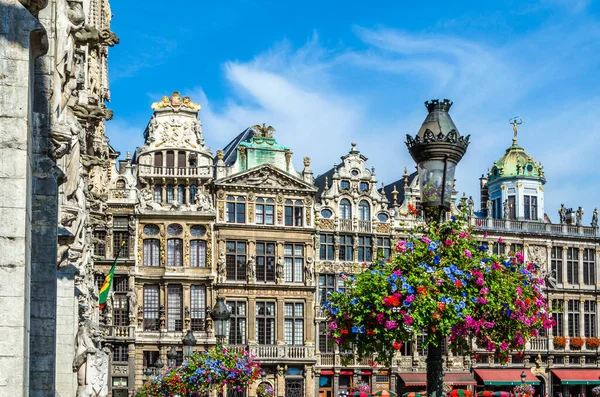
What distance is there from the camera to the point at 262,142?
56.8 metres

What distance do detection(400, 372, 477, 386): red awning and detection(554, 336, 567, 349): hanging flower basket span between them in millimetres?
6197

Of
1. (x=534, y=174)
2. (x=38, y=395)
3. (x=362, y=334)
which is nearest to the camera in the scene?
(x=38, y=395)

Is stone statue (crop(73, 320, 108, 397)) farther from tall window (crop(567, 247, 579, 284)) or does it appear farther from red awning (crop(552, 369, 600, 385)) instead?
tall window (crop(567, 247, 579, 284))

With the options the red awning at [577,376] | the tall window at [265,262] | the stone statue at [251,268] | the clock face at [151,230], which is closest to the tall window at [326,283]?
the tall window at [265,262]

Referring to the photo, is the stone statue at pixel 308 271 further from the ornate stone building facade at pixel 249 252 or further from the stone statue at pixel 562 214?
the stone statue at pixel 562 214

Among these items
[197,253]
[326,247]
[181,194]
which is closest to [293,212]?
[326,247]

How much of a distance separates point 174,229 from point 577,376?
26.5m

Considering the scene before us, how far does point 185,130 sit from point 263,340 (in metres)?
12.2

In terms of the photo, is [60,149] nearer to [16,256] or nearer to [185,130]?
[16,256]

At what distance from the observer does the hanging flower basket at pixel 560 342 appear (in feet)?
203

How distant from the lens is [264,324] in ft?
180

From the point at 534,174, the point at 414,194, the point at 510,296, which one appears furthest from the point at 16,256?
the point at 534,174

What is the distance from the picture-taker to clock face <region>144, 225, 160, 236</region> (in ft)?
175

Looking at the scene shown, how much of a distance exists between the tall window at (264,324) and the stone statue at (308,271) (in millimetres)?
2705
